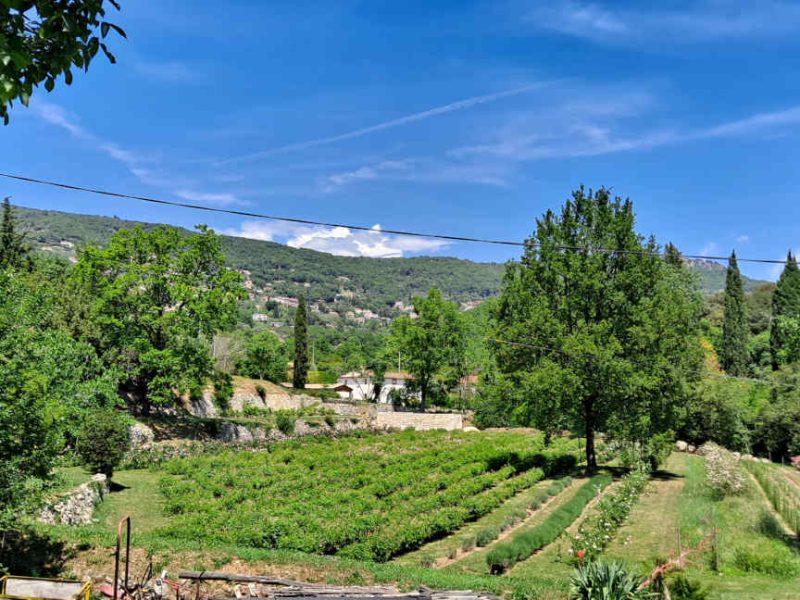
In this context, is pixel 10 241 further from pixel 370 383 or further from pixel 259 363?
pixel 370 383

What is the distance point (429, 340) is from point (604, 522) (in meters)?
43.3

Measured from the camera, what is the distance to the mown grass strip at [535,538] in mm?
14336

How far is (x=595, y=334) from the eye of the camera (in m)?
25.3

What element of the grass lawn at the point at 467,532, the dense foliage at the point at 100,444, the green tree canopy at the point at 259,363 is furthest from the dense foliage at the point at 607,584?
the green tree canopy at the point at 259,363

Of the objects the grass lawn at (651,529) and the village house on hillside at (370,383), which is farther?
the village house on hillside at (370,383)

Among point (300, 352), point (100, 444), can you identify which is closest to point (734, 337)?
point (300, 352)

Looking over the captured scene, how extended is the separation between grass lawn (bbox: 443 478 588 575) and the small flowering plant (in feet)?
4.78

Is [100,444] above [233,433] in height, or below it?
above

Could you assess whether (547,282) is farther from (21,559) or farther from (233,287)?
(21,559)

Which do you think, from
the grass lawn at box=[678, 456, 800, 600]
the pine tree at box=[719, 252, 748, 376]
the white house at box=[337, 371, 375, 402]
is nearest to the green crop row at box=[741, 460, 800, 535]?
the grass lawn at box=[678, 456, 800, 600]

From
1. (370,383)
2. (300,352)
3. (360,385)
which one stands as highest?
(300,352)

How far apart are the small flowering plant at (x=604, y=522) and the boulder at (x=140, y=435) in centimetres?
2176

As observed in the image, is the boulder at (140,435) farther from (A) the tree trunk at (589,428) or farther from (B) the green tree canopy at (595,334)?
(A) the tree trunk at (589,428)

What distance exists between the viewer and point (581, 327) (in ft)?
84.1
